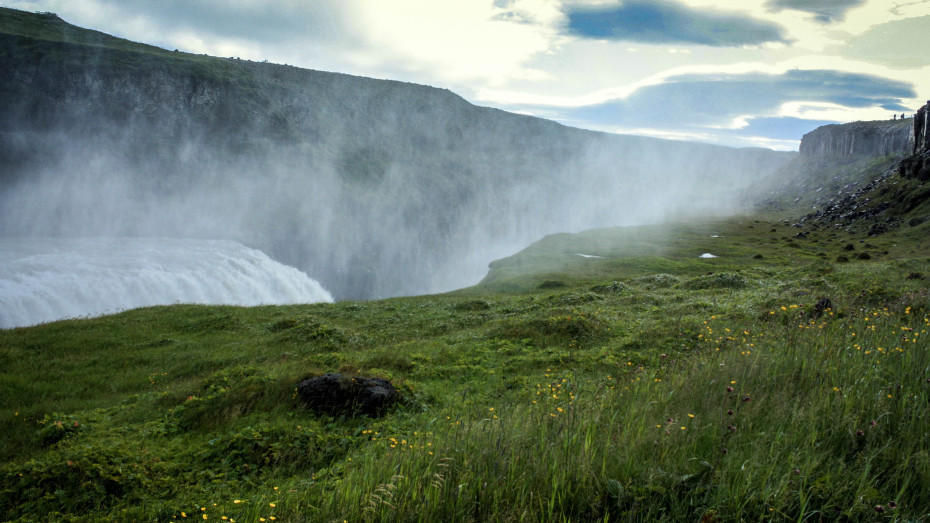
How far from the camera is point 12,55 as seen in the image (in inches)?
4579

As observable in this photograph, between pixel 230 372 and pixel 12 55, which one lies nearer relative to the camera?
pixel 230 372

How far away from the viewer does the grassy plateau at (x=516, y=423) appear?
4617 mm

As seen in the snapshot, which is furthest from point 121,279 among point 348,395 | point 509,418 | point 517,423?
point 517,423

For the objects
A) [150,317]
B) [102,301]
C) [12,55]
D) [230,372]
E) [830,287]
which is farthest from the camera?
[12,55]

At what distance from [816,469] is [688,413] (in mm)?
1666

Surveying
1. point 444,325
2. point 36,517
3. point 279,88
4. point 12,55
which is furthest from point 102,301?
point 279,88

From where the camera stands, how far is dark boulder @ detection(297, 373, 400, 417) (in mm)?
13070

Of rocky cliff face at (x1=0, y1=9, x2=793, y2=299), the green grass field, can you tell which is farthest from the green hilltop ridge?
rocky cliff face at (x1=0, y1=9, x2=793, y2=299)

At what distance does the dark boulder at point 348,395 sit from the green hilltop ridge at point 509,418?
15.9 inches

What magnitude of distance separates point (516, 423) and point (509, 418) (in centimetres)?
59

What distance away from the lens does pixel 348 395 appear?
44.4 feet

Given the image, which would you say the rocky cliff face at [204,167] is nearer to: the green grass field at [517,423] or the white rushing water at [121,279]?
the white rushing water at [121,279]

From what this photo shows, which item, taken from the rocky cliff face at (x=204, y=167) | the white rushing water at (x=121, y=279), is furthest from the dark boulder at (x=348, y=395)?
the rocky cliff face at (x=204, y=167)

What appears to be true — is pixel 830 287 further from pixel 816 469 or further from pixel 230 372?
pixel 230 372
